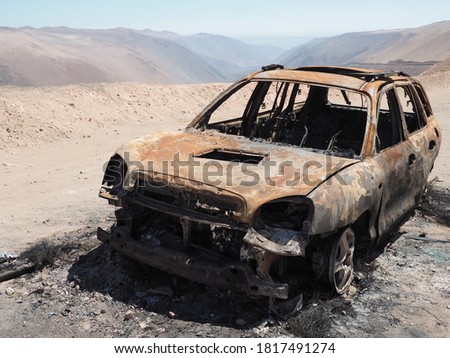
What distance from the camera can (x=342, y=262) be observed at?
4086 mm

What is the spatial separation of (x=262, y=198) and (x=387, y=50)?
3856 inches

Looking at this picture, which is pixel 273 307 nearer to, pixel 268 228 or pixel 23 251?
pixel 268 228

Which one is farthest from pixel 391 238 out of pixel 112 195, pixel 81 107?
pixel 81 107

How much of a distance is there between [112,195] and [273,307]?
1.65 m

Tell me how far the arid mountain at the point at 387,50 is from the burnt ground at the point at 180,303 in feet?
173

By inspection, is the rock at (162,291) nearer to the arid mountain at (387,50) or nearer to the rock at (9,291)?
the rock at (9,291)

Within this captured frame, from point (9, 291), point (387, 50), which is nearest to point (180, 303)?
point (9, 291)

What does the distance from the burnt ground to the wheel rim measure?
11cm

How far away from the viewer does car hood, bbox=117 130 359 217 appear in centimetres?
369

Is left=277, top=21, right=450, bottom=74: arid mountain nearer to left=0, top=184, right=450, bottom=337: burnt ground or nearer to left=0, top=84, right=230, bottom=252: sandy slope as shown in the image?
left=0, top=84, right=230, bottom=252: sandy slope

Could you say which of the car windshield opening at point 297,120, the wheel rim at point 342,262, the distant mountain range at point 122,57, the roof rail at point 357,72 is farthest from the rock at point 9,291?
the distant mountain range at point 122,57

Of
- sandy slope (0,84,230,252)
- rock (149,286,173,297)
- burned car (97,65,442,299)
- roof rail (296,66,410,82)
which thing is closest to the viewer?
burned car (97,65,442,299)

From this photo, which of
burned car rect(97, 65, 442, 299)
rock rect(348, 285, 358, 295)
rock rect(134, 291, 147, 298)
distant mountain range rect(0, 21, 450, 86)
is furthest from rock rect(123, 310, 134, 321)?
distant mountain range rect(0, 21, 450, 86)

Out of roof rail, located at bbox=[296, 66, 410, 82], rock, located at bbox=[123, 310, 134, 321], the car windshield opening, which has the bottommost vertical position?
rock, located at bbox=[123, 310, 134, 321]
